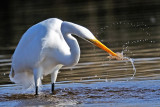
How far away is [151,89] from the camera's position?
10.3 metres

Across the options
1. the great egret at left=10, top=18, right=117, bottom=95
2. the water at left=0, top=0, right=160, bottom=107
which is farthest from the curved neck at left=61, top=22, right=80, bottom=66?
the water at left=0, top=0, right=160, bottom=107

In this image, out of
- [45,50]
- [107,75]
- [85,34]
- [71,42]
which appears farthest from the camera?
[107,75]

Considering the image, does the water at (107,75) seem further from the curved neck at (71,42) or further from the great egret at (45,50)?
the curved neck at (71,42)

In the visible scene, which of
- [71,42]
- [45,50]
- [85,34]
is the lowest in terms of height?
[45,50]

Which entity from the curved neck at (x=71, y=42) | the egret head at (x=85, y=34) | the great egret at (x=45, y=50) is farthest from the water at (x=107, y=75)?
the egret head at (x=85, y=34)

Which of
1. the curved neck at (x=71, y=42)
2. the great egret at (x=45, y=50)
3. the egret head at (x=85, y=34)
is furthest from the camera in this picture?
the great egret at (x=45, y=50)

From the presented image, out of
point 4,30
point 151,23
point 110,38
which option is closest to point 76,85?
point 110,38

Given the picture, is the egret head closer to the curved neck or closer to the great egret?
the curved neck

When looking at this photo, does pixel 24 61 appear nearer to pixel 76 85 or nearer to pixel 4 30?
pixel 76 85

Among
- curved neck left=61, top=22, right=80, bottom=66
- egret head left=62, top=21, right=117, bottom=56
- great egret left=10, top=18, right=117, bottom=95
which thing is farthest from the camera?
great egret left=10, top=18, right=117, bottom=95

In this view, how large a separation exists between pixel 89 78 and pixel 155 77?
1.79 meters

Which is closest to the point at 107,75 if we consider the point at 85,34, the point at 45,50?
the point at 45,50

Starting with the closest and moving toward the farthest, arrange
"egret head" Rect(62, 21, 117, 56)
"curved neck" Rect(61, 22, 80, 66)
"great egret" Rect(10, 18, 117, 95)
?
"egret head" Rect(62, 21, 117, 56) < "curved neck" Rect(61, 22, 80, 66) < "great egret" Rect(10, 18, 117, 95)

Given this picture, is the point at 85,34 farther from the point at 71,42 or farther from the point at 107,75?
the point at 107,75
